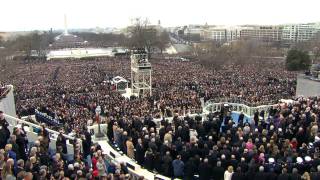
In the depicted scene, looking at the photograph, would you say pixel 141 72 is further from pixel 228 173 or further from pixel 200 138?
pixel 228 173

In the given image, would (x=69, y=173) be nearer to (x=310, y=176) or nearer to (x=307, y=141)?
(x=310, y=176)

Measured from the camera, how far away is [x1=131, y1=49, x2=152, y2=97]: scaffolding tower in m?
31.0

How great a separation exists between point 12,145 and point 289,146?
7.96 m

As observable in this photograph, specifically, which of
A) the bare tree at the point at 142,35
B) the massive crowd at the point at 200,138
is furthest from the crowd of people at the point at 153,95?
the bare tree at the point at 142,35

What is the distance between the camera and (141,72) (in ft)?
103

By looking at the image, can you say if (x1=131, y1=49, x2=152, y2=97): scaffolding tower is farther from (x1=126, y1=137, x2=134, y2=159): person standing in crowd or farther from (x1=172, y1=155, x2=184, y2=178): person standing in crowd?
(x1=172, y1=155, x2=184, y2=178): person standing in crowd

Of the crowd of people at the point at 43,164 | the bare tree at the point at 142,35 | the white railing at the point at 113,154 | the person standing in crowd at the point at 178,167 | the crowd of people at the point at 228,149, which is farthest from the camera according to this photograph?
the bare tree at the point at 142,35

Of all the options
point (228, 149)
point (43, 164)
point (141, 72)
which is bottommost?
point (228, 149)

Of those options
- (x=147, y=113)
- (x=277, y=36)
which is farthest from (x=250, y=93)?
(x=277, y=36)

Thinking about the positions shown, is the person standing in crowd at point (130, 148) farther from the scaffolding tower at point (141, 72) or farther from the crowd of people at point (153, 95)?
the scaffolding tower at point (141, 72)

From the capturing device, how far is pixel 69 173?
9398 millimetres

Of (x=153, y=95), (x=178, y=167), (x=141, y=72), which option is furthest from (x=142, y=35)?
(x=178, y=167)

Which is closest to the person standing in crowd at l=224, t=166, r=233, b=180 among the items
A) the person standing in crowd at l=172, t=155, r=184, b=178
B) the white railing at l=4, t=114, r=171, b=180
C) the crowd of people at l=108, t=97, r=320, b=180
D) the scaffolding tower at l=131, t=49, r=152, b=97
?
the crowd of people at l=108, t=97, r=320, b=180

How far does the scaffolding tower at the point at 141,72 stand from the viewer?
3100 cm
